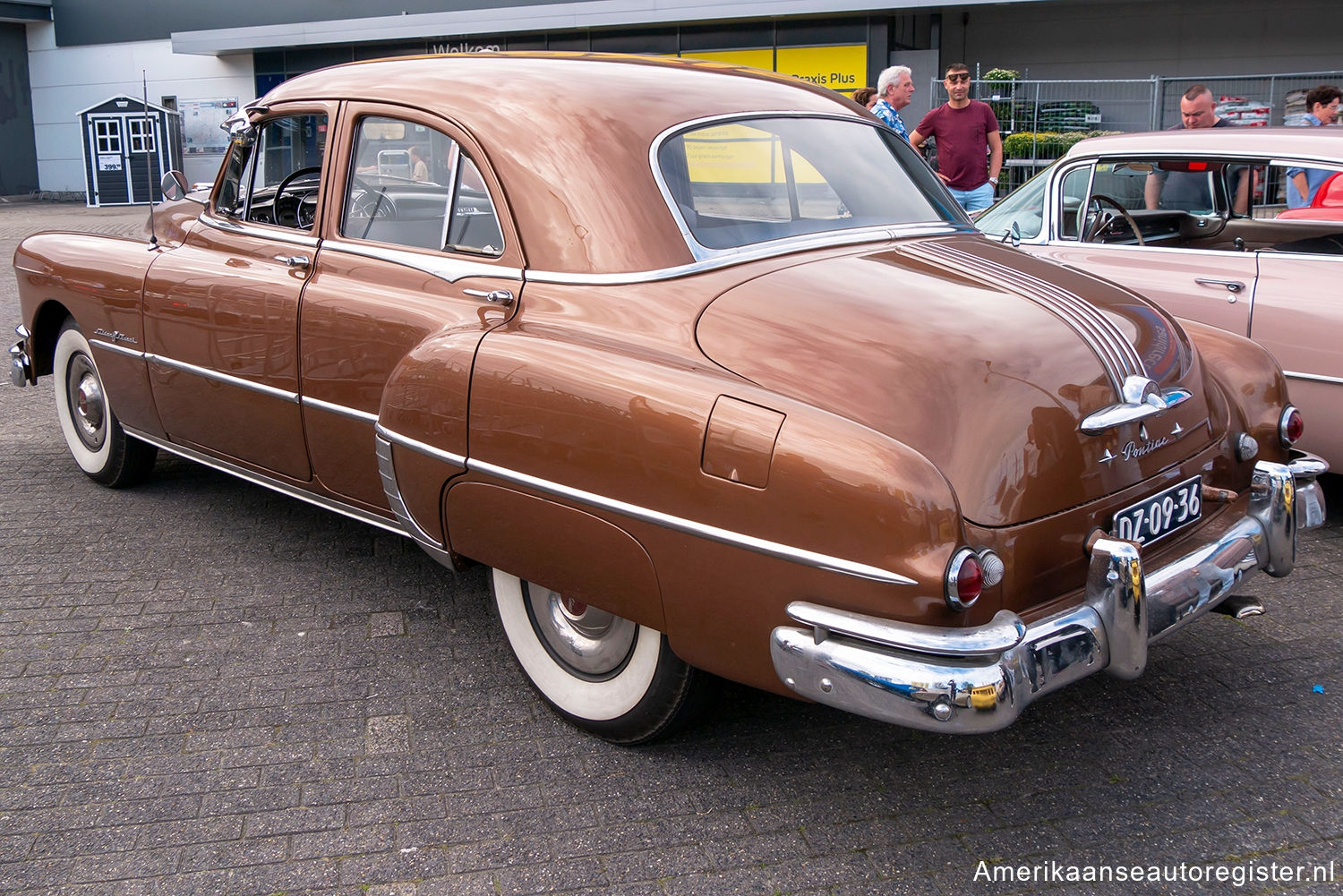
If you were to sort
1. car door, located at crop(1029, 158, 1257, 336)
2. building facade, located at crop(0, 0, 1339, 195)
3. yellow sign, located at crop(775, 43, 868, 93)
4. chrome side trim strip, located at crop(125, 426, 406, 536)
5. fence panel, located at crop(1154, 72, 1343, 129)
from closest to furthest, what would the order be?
chrome side trim strip, located at crop(125, 426, 406, 536), car door, located at crop(1029, 158, 1257, 336), fence panel, located at crop(1154, 72, 1343, 129), building facade, located at crop(0, 0, 1339, 195), yellow sign, located at crop(775, 43, 868, 93)

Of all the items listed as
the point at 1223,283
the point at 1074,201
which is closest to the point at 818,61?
the point at 1074,201

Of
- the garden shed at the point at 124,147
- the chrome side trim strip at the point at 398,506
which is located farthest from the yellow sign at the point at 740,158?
the garden shed at the point at 124,147

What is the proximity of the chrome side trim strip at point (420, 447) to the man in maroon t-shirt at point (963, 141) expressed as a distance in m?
6.40

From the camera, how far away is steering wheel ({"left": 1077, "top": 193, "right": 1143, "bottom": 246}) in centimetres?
578

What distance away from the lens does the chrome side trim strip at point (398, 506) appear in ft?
11.0

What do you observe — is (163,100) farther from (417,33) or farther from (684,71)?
(684,71)

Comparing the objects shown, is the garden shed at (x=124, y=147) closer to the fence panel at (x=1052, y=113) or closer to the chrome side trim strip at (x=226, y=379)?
the fence panel at (x=1052, y=113)

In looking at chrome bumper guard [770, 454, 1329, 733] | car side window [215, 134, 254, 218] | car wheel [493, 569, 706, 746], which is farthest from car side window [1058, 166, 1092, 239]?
car side window [215, 134, 254, 218]

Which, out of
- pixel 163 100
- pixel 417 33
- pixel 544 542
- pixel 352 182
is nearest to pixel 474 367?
pixel 544 542

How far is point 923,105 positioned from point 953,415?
18.7 m

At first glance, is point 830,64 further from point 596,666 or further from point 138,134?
point 596,666

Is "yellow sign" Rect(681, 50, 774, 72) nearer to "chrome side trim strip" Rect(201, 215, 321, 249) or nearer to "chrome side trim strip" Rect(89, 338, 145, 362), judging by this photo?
"chrome side trim strip" Rect(89, 338, 145, 362)

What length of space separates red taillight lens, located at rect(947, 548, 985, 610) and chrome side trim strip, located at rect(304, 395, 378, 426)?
189 cm

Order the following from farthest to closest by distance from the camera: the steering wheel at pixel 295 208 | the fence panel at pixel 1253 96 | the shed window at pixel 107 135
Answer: the shed window at pixel 107 135, the fence panel at pixel 1253 96, the steering wheel at pixel 295 208
